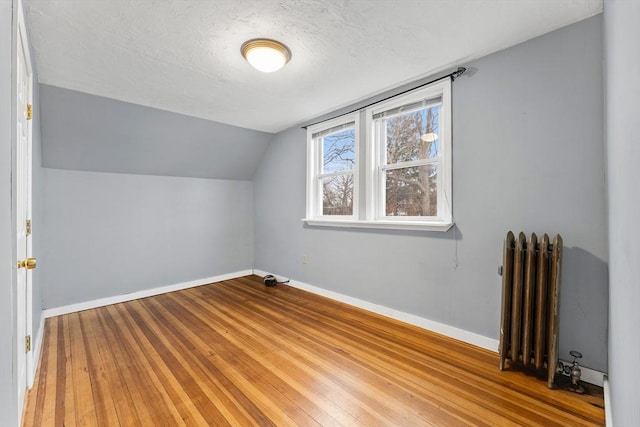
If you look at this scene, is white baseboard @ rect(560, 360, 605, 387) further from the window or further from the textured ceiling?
the textured ceiling

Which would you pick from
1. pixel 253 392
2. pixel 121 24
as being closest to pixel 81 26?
pixel 121 24

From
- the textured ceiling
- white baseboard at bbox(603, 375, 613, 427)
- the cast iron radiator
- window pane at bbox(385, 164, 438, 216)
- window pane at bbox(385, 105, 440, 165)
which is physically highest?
the textured ceiling

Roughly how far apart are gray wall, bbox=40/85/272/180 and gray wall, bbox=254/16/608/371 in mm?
A: 2539

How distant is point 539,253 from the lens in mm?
1905

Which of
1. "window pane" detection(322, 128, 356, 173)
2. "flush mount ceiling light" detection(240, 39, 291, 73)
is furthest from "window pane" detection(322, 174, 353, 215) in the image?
"flush mount ceiling light" detection(240, 39, 291, 73)

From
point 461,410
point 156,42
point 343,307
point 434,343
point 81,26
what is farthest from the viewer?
point 343,307

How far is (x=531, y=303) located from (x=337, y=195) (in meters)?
2.34

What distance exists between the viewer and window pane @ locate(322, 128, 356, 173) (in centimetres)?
353

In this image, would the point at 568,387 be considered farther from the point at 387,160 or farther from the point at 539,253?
the point at 387,160

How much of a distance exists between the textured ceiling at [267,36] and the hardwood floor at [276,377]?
238 cm

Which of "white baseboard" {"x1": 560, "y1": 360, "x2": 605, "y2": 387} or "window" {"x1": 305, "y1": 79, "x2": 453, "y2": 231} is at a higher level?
"window" {"x1": 305, "y1": 79, "x2": 453, "y2": 231}

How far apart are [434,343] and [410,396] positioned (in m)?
0.78

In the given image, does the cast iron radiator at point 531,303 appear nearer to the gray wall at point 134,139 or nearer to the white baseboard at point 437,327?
the white baseboard at point 437,327
